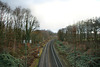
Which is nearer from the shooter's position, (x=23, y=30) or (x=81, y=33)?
(x=23, y=30)

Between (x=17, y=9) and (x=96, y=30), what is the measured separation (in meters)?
25.9

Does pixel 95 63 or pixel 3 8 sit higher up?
pixel 3 8

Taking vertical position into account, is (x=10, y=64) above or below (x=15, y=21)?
below

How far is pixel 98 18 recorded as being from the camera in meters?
19.0

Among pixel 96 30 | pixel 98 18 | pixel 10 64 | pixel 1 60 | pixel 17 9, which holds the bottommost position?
pixel 10 64

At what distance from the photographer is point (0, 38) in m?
12.2

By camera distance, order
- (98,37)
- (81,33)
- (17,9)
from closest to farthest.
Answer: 1. (98,37)
2. (17,9)
3. (81,33)

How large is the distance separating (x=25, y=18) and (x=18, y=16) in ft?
11.6

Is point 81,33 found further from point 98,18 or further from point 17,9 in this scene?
point 17,9

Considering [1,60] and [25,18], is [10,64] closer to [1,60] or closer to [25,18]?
[1,60]

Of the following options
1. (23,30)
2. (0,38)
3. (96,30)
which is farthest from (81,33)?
(0,38)

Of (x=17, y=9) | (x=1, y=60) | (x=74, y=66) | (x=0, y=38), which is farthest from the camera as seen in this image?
(x=17, y=9)

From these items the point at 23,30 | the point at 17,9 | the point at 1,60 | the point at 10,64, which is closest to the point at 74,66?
the point at 10,64

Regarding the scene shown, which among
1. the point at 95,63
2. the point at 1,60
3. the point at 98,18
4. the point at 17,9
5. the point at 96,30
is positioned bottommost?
the point at 95,63
